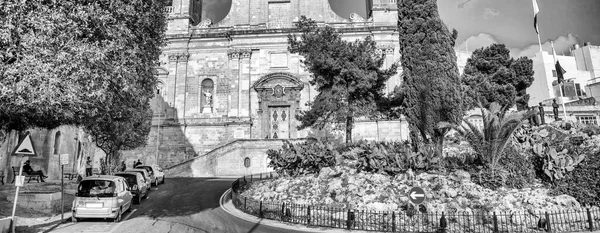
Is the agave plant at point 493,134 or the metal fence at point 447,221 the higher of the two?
the agave plant at point 493,134

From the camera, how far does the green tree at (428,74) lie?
15227 mm

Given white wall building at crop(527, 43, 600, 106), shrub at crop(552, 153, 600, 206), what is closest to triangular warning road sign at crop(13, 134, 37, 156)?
shrub at crop(552, 153, 600, 206)

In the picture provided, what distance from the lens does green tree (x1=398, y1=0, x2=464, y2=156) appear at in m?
15.2

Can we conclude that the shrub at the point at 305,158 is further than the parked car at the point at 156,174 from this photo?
No

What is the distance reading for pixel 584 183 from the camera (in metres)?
11.8

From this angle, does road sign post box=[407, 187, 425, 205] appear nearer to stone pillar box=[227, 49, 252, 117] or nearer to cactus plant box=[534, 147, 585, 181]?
cactus plant box=[534, 147, 585, 181]

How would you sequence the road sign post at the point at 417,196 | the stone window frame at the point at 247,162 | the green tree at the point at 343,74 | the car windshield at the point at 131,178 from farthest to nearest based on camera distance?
the stone window frame at the point at 247,162, the green tree at the point at 343,74, the car windshield at the point at 131,178, the road sign post at the point at 417,196

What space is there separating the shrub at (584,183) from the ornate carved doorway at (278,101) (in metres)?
22.0

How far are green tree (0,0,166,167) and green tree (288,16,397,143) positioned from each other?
31.2ft

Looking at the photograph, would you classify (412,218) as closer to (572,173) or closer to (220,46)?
(572,173)

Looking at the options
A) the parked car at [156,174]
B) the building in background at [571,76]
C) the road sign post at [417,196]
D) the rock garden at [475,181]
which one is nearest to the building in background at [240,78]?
the parked car at [156,174]

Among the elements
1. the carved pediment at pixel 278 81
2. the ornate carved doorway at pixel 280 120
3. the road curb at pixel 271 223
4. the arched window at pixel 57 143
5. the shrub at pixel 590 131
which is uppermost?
the carved pediment at pixel 278 81

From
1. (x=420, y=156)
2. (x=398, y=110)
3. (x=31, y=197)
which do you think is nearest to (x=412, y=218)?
(x=420, y=156)

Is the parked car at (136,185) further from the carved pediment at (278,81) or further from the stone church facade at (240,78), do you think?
the carved pediment at (278,81)
